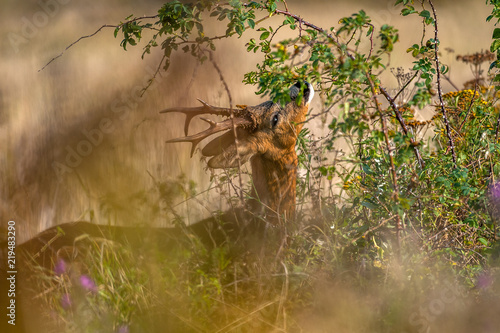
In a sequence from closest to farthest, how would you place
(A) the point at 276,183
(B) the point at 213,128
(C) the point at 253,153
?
(B) the point at 213,128, (C) the point at 253,153, (A) the point at 276,183

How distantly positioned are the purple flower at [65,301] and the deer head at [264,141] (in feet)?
3.66

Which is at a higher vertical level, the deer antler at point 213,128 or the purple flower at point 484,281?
the deer antler at point 213,128

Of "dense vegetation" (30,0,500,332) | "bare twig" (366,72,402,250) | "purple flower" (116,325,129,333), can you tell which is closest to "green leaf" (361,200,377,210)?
"dense vegetation" (30,0,500,332)

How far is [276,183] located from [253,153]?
33 centimetres

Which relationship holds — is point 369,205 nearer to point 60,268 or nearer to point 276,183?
point 276,183

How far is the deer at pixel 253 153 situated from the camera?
10.3ft

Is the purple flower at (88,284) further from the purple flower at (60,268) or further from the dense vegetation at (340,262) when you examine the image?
the purple flower at (60,268)

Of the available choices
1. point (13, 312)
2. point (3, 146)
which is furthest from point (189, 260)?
point (3, 146)

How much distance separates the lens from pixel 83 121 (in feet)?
10.3

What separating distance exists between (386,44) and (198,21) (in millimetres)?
1307

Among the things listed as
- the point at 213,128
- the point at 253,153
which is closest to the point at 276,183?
the point at 253,153

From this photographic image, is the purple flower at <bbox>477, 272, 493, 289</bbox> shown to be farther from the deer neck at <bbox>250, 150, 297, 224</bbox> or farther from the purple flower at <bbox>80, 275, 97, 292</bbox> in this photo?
the purple flower at <bbox>80, 275, 97, 292</bbox>

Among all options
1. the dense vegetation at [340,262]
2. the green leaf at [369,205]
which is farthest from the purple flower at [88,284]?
the green leaf at [369,205]

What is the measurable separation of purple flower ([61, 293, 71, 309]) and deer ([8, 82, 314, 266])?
378 mm
